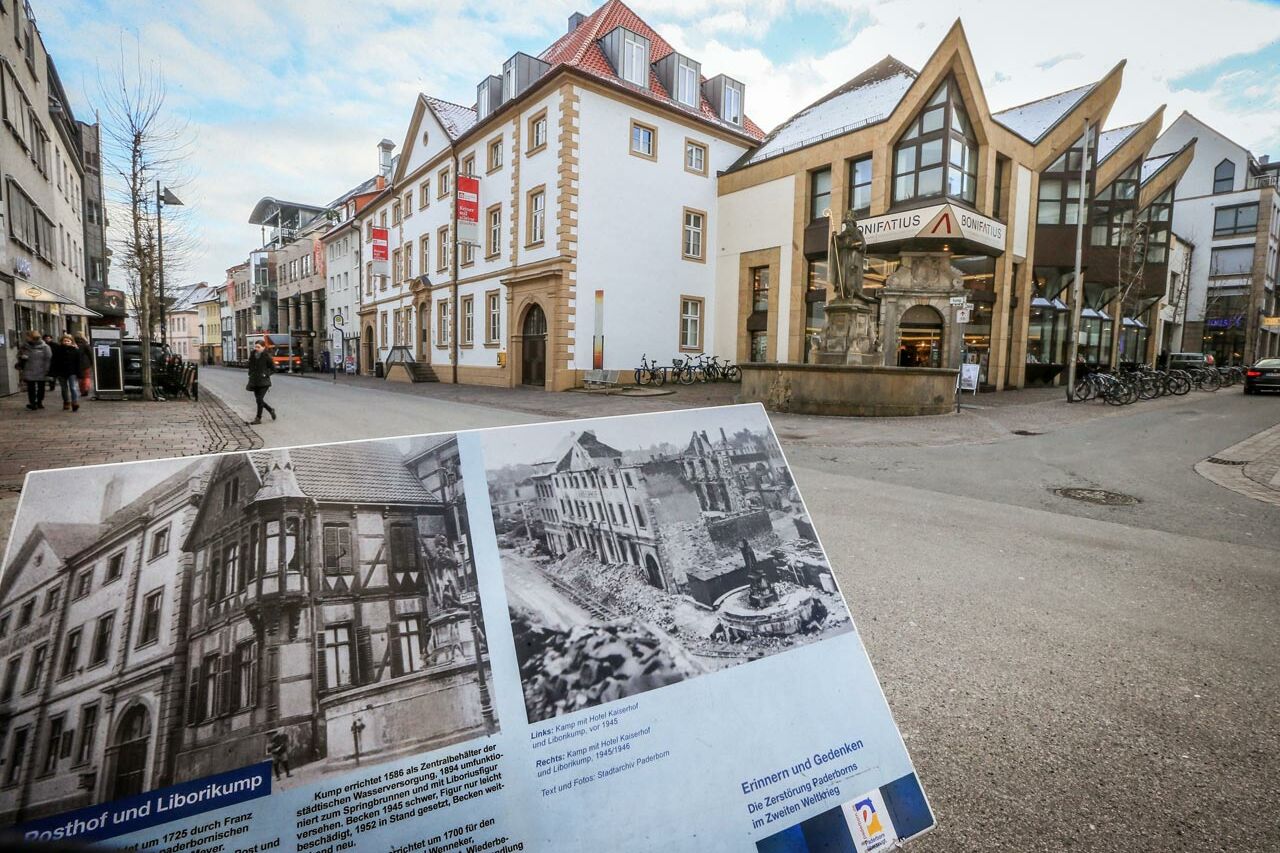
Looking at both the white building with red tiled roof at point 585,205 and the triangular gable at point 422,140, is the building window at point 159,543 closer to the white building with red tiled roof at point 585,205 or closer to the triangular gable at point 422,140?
the white building with red tiled roof at point 585,205

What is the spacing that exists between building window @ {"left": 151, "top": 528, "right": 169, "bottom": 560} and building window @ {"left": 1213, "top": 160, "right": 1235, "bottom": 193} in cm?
7073

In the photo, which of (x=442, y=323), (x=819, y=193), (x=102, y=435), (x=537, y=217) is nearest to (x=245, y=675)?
(x=102, y=435)

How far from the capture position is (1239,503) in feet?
21.9

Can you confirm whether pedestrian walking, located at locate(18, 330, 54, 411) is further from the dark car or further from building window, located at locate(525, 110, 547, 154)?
the dark car

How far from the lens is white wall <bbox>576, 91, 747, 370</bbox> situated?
23.1m

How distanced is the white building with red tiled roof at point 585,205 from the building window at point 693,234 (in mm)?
76

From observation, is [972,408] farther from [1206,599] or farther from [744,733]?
[744,733]

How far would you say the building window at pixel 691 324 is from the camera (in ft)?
87.4

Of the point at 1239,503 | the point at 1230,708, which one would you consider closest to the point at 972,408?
the point at 1239,503

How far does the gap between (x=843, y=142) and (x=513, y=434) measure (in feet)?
81.0

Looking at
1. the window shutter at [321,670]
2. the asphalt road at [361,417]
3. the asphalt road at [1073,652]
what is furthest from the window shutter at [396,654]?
the asphalt road at [361,417]

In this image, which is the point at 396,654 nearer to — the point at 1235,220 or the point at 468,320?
the point at 468,320

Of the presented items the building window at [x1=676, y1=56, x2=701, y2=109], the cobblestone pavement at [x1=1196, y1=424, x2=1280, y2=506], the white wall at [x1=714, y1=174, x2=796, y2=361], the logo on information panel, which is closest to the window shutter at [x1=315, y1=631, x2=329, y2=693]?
the logo on information panel

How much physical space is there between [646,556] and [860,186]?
24310 mm
